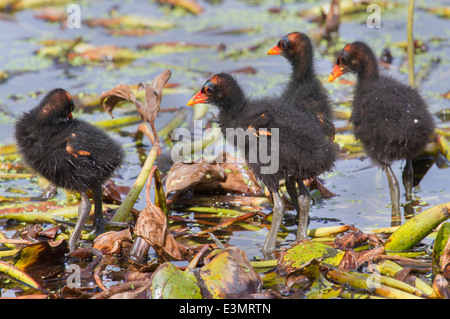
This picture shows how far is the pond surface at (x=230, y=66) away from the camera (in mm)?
4898

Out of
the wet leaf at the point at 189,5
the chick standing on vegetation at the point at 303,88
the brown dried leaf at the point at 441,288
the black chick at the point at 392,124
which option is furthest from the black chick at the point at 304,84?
the wet leaf at the point at 189,5

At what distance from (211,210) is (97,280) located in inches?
51.4

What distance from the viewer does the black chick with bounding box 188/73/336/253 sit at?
3918 mm

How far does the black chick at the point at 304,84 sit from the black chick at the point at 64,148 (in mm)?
1419

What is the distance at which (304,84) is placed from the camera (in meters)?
4.78

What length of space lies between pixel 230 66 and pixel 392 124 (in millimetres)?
3944

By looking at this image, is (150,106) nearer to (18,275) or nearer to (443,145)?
(18,275)

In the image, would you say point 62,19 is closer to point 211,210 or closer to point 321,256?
point 211,210

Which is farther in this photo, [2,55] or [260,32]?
[260,32]

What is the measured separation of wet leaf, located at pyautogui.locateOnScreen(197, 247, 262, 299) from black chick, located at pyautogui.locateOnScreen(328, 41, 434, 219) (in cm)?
153

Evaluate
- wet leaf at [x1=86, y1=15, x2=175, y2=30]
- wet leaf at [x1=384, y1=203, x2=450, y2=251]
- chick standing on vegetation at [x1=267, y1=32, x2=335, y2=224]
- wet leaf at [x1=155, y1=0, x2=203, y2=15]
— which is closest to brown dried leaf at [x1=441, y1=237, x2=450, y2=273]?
wet leaf at [x1=384, y1=203, x2=450, y2=251]

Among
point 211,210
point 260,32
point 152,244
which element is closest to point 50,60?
point 260,32

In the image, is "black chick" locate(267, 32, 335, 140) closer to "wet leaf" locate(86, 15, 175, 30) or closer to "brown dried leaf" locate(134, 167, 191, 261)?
"brown dried leaf" locate(134, 167, 191, 261)
